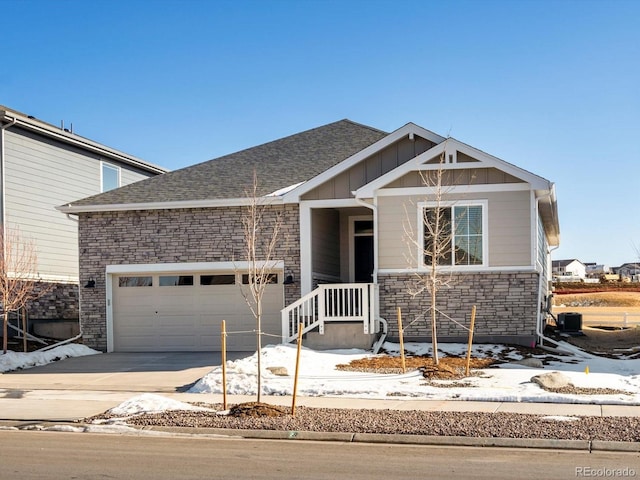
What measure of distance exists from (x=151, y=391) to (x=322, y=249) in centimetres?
788

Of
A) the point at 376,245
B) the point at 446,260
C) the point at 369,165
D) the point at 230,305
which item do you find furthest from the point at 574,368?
the point at 230,305

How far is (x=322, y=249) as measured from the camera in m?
21.7

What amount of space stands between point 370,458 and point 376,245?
35.6 feet

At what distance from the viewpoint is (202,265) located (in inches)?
830

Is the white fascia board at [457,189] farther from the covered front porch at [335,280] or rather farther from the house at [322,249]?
the covered front porch at [335,280]

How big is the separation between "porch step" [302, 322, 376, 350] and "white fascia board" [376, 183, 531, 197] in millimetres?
3318

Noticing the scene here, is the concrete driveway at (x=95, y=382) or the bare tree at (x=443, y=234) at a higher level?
the bare tree at (x=443, y=234)

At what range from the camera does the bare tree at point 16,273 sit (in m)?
19.8

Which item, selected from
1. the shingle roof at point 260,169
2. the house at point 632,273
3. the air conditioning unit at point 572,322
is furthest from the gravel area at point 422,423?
the house at point 632,273

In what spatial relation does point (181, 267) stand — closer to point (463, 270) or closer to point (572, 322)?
point (463, 270)

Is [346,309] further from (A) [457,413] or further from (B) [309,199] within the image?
(A) [457,413]

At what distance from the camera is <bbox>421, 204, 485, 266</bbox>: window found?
19078mm

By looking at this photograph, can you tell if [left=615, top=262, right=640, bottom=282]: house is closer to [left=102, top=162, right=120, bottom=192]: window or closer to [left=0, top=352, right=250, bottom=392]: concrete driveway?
[left=102, top=162, right=120, bottom=192]: window

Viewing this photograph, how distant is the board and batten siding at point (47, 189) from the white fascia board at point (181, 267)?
14.3 ft
